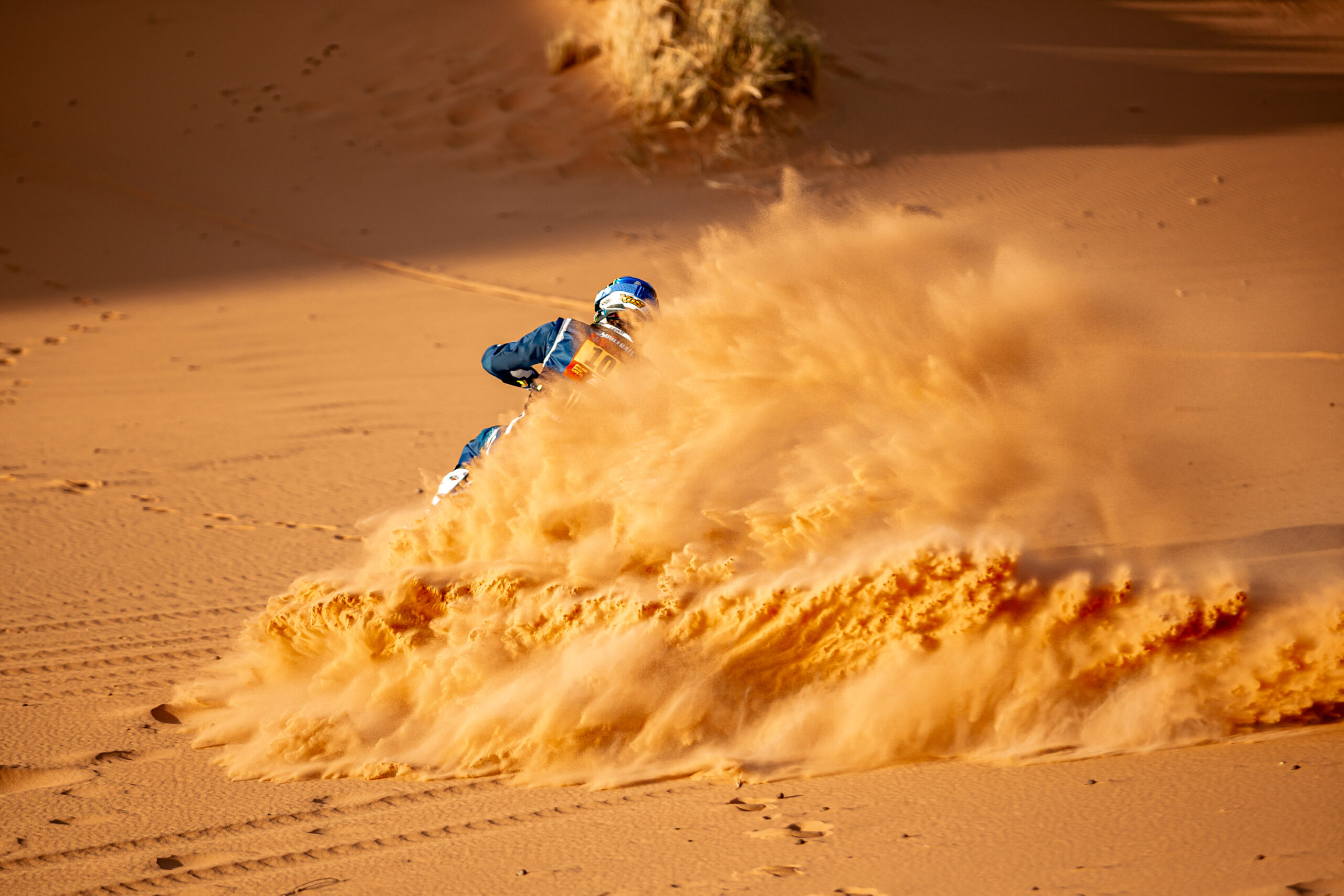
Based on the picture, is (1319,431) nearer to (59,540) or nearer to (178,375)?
(59,540)

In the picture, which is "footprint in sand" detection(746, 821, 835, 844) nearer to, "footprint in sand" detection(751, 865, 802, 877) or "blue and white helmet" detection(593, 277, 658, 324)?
"footprint in sand" detection(751, 865, 802, 877)

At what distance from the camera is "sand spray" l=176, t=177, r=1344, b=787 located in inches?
134

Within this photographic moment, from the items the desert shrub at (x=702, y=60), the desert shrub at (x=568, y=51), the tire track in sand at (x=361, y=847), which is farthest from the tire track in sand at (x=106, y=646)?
the desert shrub at (x=568, y=51)

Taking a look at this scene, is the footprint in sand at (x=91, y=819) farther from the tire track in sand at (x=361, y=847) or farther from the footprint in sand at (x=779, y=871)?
the footprint in sand at (x=779, y=871)

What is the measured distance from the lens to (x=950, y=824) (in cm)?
300

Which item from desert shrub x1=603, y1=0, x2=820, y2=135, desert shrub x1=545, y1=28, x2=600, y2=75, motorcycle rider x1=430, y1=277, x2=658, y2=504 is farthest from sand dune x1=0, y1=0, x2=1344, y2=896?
desert shrub x1=545, y1=28, x2=600, y2=75

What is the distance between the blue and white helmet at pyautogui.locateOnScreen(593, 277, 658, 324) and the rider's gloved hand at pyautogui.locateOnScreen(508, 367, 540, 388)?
32cm

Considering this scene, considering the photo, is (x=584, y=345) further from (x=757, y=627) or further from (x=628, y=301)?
(x=757, y=627)

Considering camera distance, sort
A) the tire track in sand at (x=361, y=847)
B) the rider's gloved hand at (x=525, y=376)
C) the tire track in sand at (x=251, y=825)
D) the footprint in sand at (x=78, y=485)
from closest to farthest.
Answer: the tire track in sand at (x=361, y=847) < the tire track in sand at (x=251, y=825) < the rider's gloved hand at (x=525, y=376) < the footprint in sand at (x=78, y=485)

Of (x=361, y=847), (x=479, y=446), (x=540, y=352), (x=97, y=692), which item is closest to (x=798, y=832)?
(x=361, y=847)

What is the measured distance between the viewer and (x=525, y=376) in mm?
4285

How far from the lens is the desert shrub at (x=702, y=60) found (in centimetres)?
1361

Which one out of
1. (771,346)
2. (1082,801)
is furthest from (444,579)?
(1082,801)

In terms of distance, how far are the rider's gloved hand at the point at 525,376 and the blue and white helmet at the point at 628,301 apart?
0.32 metres
